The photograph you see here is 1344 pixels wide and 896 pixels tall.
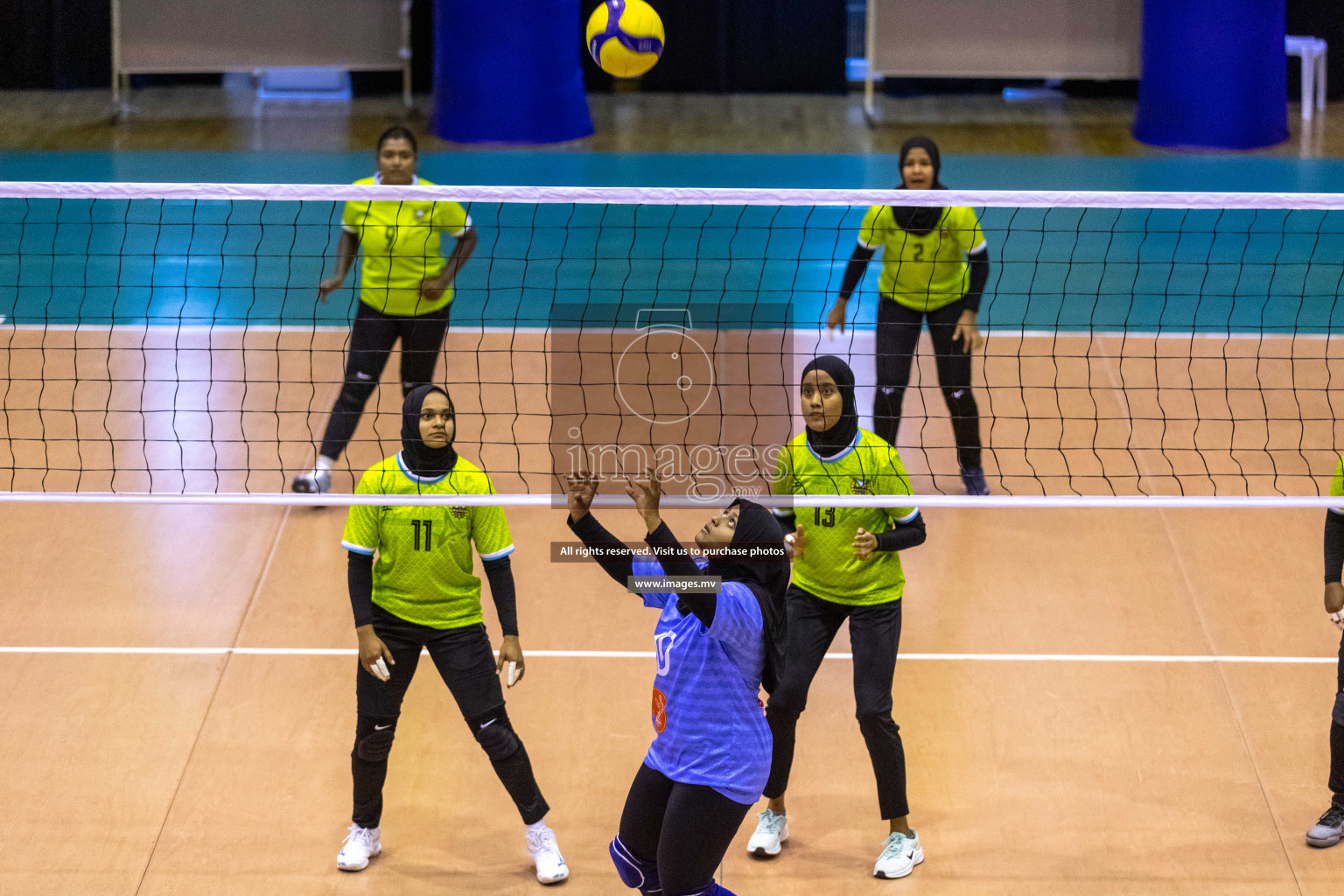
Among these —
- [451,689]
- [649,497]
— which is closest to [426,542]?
[451,689]

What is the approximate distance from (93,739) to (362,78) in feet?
35.1

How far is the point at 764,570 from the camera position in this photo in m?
4.06

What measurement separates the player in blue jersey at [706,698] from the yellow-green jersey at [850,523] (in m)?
0.61

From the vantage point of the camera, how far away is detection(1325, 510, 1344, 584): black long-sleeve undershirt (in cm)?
475

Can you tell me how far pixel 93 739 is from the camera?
540 cm

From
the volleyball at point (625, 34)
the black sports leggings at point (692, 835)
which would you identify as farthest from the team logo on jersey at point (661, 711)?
the volleyball at point (625, 34)

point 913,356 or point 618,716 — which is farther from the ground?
point 913,356

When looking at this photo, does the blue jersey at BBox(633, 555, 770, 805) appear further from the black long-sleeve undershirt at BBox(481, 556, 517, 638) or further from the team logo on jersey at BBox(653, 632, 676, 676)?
the black long-sleeve undershirt at BBox(481, 556, 517, 638)

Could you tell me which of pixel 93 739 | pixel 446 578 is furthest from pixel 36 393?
pixel 446 578

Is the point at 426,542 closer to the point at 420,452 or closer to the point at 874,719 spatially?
the point at 420,452

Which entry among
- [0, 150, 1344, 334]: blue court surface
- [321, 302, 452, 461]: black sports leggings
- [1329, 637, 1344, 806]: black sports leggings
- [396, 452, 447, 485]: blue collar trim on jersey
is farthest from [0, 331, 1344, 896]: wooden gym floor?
[0, 150, 1344, 334]: blue court surface

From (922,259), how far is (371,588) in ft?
11.1

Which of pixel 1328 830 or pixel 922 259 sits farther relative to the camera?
pixel 922 259

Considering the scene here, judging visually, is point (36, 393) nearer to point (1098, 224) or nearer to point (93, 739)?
point (93, 739)
